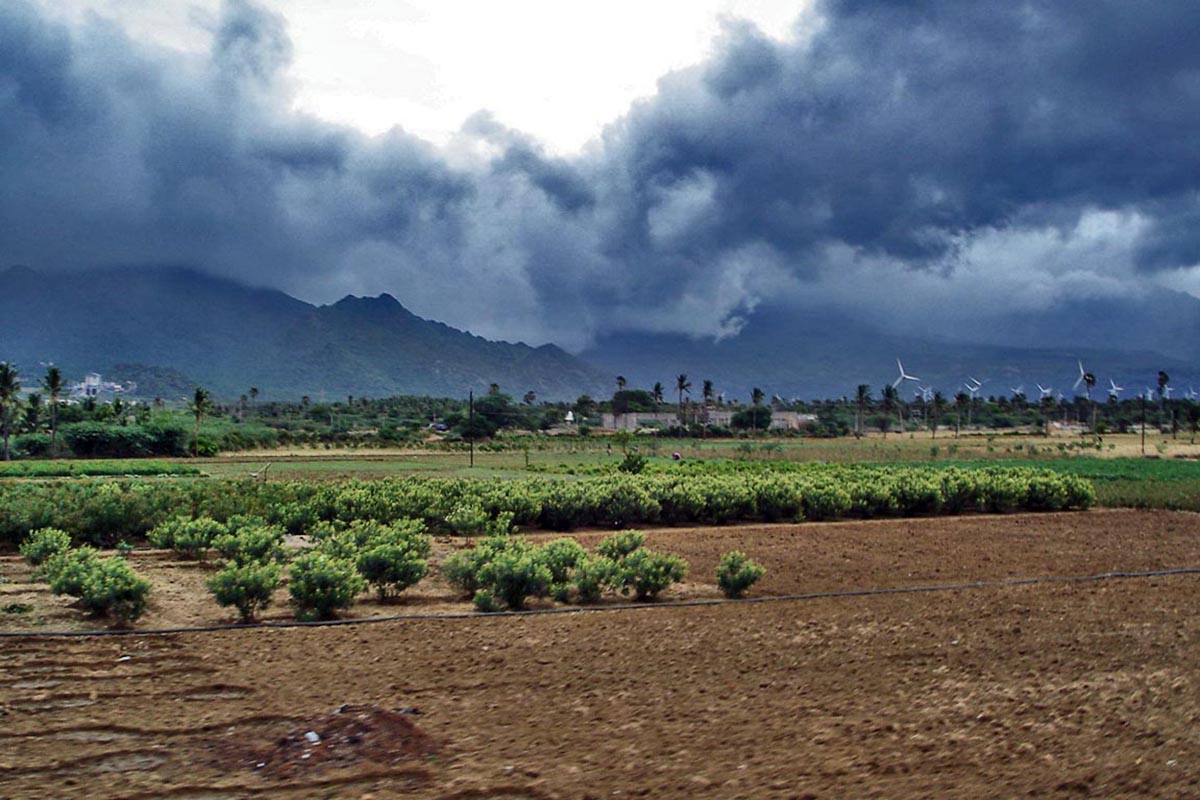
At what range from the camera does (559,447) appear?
272 ft

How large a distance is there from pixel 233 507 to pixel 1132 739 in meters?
18.2

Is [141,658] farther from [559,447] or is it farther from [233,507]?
[559,447]

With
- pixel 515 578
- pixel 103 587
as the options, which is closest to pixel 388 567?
pixel 515 578

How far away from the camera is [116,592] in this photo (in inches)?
432

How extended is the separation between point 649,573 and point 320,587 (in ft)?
13.9

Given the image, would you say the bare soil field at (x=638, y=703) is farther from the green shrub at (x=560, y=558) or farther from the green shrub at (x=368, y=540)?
the green shrub at (x=560, y=558)

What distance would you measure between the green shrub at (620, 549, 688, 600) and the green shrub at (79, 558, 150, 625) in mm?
5945

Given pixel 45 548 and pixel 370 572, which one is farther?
pixel 45 548

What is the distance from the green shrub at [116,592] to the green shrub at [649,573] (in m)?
5.95

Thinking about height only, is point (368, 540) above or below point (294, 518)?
above

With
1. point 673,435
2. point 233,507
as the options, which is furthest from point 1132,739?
point 673,435

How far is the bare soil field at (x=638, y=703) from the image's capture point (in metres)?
6.15

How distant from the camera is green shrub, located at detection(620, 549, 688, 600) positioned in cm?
1242

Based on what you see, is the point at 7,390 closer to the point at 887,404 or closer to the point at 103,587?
the point at 103,587
